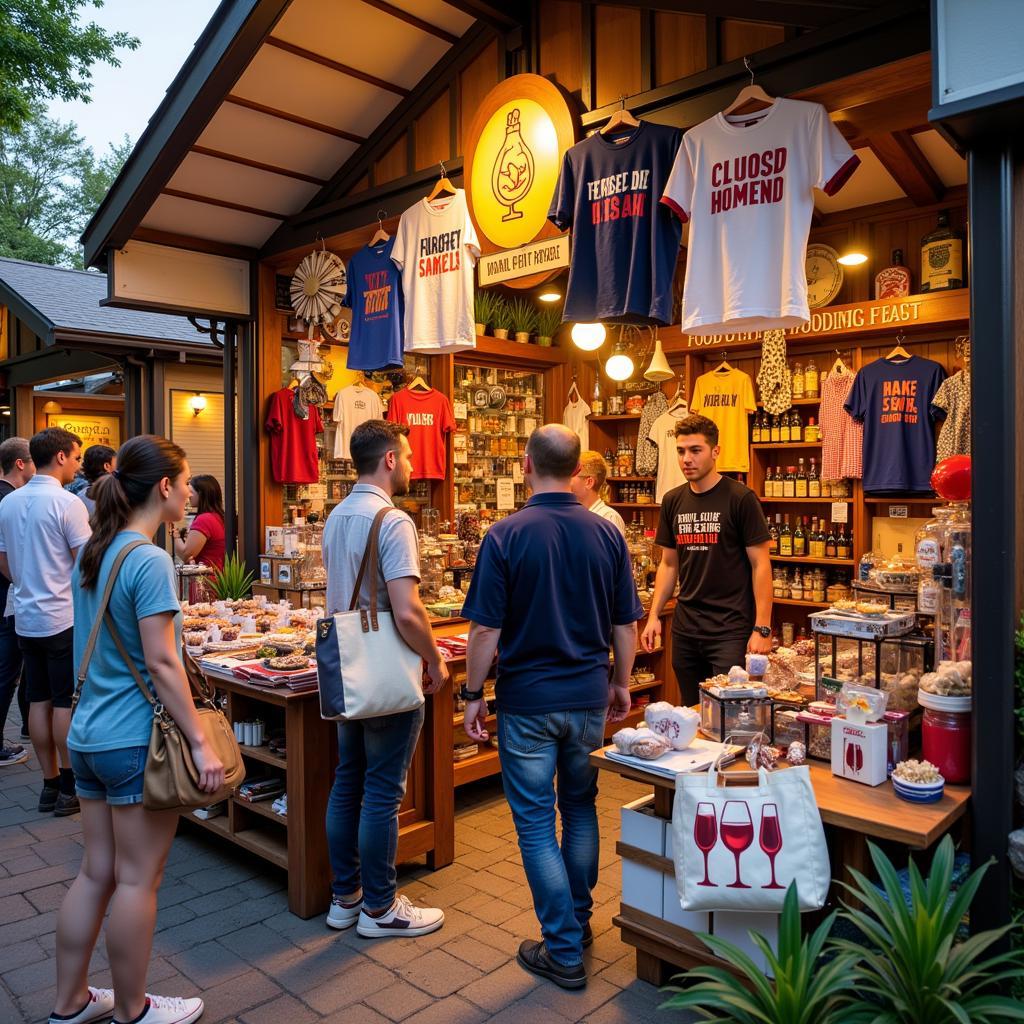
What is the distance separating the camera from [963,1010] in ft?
6.88

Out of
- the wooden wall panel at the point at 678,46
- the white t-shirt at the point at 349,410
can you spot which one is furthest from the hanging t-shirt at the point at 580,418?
the wooden wall panel at the point at 678,46

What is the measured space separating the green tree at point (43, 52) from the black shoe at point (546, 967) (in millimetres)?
12672

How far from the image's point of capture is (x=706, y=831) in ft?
8.77

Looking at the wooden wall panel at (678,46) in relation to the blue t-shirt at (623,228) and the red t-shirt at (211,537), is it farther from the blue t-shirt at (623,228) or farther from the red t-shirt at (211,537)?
the red t-shirt at (211,537)

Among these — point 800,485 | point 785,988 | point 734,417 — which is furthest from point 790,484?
point 785,988

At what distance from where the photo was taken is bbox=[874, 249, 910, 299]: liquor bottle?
6.56m

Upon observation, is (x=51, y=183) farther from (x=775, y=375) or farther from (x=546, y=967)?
(x=546, y=967)

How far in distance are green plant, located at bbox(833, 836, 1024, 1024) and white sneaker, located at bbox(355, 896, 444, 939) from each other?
1.82 metres

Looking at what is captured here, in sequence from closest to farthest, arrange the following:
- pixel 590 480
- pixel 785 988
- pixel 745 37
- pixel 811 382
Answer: pixel 785 988 → pixel 745 37 → pixel 590 480 → pixel 811 382

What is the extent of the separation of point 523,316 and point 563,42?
3.10 metres

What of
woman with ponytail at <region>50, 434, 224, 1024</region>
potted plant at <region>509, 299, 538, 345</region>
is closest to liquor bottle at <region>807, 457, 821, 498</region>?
potted plant at <region>509, 299, 538, 345</region>

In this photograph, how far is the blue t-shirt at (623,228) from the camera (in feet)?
14.2

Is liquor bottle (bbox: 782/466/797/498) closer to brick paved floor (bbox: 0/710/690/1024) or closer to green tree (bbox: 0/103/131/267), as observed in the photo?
brick paved floor (bbox: 0/710/690/1024)

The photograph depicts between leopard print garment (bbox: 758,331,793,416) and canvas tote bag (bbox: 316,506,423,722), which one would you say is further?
leopard print garment (bbox: 758,331,793,416)
